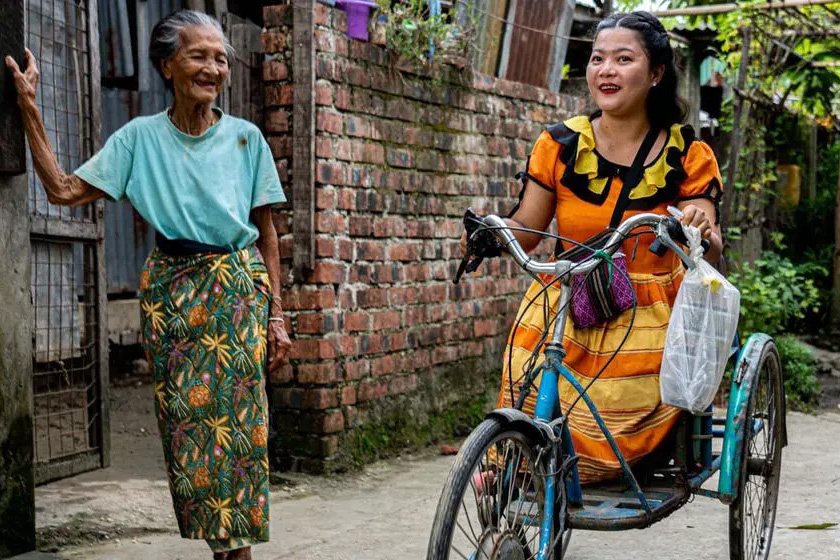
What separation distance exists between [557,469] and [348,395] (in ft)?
8.70

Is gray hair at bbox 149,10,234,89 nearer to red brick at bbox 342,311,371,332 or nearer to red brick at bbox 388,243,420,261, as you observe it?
red brick at bbox 342,311,371,332

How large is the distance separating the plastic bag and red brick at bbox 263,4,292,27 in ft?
9.00

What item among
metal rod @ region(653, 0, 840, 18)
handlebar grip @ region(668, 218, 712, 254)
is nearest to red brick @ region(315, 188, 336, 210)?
handlebar grip @ region(668, 218, 712, 254)

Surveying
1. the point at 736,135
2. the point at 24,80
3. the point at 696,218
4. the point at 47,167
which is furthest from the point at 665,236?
the point at 736,135

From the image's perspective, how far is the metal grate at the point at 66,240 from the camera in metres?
4.54

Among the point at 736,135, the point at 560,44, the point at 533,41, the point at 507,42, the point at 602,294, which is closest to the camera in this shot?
the point at 602,294

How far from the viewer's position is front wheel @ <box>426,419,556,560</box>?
250 cm

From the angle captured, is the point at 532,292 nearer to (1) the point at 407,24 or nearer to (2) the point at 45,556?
(2) the point at 45,556

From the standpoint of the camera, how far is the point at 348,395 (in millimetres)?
5348

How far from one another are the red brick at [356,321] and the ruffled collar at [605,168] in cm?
225

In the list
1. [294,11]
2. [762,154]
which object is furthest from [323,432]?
[762,154]

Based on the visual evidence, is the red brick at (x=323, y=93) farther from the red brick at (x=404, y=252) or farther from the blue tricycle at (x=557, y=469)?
the blue tricycle at (x=557, y=469)

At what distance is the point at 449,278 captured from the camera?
6.34m

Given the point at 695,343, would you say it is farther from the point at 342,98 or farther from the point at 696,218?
the point at 342,98
